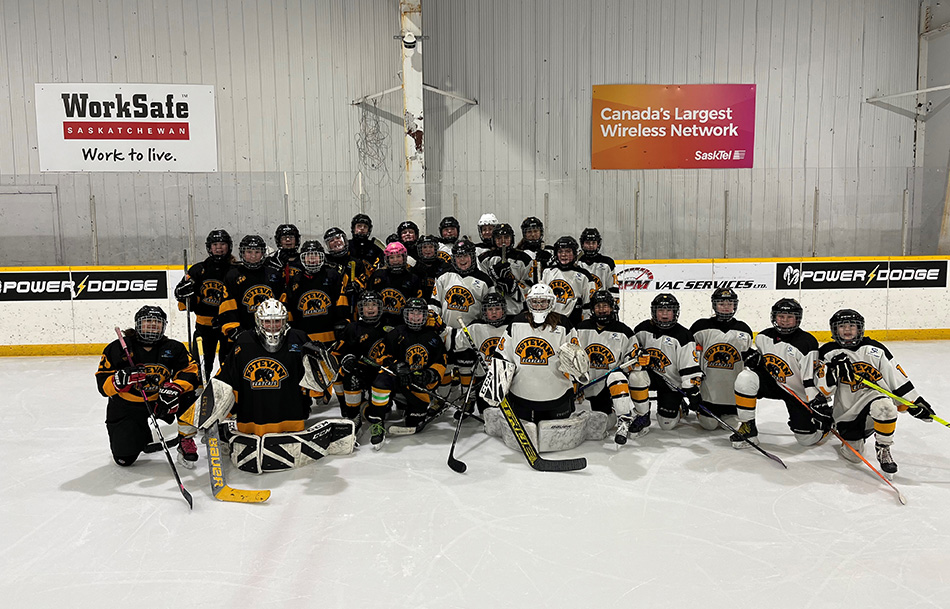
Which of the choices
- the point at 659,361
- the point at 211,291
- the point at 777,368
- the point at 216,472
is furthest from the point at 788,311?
the point at 211,291

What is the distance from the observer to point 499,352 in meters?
4.23

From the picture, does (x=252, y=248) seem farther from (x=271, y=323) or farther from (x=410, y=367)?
(x=410, y=367)

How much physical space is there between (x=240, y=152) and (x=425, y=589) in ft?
24.9

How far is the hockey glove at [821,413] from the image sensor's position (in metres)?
3.95

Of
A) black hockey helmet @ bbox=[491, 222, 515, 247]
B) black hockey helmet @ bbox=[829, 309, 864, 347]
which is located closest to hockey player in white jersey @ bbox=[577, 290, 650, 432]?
black hockey helmet @ bbox=[491, 222, 515, 247]

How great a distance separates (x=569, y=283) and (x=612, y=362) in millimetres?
827

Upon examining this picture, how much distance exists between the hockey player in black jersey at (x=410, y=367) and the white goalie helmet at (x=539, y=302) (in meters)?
0.76

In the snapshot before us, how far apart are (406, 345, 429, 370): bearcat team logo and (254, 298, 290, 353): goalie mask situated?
0.90 m

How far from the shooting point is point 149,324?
152 inches

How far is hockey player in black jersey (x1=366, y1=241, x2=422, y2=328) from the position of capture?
4902mm

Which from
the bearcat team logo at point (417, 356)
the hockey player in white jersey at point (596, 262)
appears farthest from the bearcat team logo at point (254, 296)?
the hockey player in white jersey at point (596, 262)

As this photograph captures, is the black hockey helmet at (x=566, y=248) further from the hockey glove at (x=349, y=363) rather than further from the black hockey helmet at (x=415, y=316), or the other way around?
the hockey glove at (x=349, y=363)

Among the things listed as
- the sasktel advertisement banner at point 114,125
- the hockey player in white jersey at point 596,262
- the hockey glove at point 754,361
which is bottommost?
the hockey glove at point 754,361

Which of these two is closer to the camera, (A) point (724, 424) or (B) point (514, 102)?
(A) point (724, 424)
